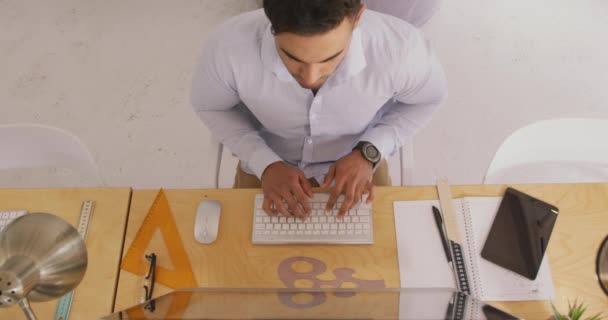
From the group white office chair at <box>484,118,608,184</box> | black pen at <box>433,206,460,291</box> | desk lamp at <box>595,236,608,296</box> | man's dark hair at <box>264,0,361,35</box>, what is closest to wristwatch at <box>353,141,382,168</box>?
black pen at <box>433,206,460,291</box>

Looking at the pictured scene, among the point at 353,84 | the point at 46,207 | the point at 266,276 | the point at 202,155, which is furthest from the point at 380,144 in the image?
the point at 202,155

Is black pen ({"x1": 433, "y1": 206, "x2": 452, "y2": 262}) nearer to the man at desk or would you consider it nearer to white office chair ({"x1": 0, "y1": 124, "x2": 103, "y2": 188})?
the man at desk

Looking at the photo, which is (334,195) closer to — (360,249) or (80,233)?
(360,249)

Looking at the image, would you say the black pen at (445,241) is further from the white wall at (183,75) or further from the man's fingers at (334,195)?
the white wall at (183,75)

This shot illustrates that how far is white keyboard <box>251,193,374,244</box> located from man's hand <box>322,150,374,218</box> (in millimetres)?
23

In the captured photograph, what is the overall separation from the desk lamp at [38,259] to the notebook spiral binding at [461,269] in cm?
87

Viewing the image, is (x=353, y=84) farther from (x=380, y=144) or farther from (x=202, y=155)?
(x=202, y=155)

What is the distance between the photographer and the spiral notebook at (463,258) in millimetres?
1130

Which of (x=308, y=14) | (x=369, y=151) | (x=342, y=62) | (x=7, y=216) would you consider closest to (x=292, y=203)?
(x=369, y=151)

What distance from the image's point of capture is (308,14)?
0.83 m

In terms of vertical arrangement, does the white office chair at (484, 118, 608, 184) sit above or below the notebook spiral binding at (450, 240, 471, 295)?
above

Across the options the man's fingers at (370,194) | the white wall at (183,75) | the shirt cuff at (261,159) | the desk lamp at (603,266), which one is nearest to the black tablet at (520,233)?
the desk lamp at (603,266)

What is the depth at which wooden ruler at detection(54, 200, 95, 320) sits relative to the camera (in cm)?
113

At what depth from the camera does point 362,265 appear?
3.83 feet
